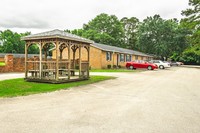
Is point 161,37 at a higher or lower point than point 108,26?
lower

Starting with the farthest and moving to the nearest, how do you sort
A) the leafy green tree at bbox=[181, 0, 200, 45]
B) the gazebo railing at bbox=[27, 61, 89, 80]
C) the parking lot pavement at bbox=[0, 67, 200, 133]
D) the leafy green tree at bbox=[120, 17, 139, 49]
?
the leafy green tree at bbox=[120, 17, 139, 49] < the leafy green tree at bbox=[181, 0, 200, 45] < the gazebo railing at bbox=[27, 61, 89, 80] < the parking lot pavement at bbox=[0, 67, 200, 133]

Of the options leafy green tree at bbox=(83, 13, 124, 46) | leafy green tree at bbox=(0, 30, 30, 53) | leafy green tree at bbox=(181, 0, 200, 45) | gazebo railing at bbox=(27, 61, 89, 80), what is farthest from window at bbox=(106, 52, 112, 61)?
leafy green tree at bbox=(0, 30, 30, 53)

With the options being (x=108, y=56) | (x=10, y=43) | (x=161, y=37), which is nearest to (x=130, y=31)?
(x=161, y=37)

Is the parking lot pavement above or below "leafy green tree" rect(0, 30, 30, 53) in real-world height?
below

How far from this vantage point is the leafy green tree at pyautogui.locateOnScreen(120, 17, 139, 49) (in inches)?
2729

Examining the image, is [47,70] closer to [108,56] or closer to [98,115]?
[98,115]

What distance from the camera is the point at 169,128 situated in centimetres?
514

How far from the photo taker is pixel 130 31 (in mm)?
73750

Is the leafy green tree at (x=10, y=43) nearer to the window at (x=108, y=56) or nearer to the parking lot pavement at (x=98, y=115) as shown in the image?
the window at (x=108, y=56)

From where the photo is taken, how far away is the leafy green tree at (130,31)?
227 ft

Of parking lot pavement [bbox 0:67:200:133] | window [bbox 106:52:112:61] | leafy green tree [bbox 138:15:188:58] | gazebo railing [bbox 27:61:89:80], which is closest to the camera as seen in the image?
parking lot pavement [bbox 0:67:200:133]

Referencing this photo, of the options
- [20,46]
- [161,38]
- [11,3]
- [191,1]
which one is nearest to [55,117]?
[11,3]

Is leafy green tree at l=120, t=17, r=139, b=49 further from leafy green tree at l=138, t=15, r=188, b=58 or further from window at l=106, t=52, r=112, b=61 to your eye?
window at l=106, t=52, r=112, b=61

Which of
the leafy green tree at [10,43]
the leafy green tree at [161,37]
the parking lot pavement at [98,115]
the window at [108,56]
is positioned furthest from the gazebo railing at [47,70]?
the leafy green tree at [10,43]
